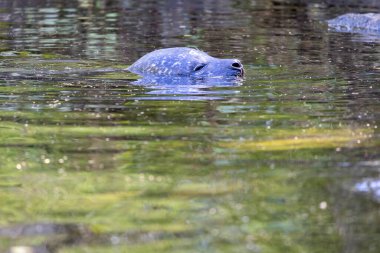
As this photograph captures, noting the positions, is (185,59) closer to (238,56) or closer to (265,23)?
(238,56)

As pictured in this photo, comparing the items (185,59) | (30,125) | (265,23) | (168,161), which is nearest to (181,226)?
(168,161)

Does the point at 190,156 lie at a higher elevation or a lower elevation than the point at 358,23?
higher

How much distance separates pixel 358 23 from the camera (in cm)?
1641

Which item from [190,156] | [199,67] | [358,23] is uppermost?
[190,156]

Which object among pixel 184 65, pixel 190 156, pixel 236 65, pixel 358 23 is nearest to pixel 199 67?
pixel 184 65

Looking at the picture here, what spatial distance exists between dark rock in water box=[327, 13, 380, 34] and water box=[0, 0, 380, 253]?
3.60 metres

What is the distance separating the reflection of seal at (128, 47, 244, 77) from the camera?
33.8 feet

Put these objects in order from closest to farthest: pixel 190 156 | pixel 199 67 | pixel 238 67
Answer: pixel 190 156 → pixel 238 67 → pixel 199 67

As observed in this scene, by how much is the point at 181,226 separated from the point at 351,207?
89 cm

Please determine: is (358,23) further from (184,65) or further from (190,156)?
(190,156)

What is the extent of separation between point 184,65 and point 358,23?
6659mm

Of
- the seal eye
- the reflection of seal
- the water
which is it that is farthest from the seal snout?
the seal eye

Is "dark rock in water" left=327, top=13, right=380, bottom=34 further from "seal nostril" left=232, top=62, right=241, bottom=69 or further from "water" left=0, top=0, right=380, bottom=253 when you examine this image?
"seal nostril" left=232, top=62, right=241, bottom=69

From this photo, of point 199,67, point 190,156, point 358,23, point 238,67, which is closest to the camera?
point 190,156
